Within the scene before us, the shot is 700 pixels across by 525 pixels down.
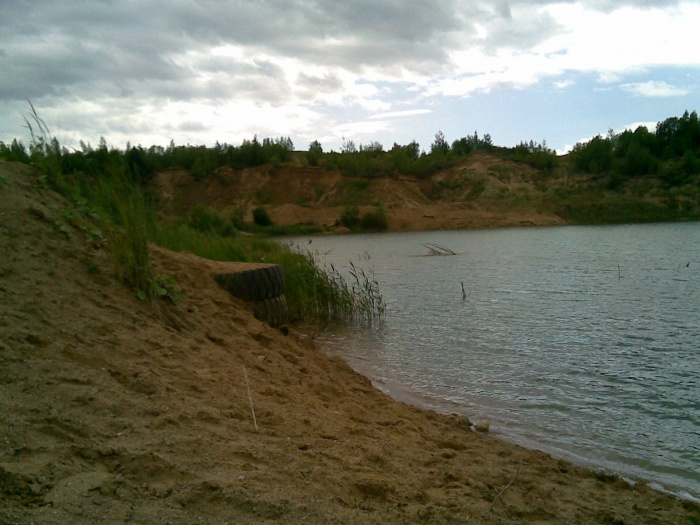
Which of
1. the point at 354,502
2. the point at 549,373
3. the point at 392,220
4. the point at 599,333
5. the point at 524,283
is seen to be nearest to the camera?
the point at 354,502

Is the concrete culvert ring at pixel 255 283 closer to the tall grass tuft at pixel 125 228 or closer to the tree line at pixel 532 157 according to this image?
the tall grass tuft at pixel 125 228

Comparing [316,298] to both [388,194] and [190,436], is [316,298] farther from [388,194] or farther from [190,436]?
[388,194]

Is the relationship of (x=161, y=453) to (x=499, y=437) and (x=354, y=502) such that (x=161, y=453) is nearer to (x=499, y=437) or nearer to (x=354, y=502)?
(x=354, y=502)

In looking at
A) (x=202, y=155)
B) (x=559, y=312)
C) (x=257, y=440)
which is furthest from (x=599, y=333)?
(x=202, y=155)

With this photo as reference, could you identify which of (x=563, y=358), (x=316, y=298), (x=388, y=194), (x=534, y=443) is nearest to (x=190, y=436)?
(x=534, y=443)

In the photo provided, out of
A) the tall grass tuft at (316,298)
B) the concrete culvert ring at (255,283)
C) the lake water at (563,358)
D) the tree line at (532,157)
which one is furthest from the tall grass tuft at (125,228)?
the tree line at (532,157)

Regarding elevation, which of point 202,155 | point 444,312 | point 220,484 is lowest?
point 444,312

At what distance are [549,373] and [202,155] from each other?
273 feet

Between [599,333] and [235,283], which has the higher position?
[235,283]

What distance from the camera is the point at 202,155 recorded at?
8688cm

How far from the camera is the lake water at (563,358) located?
6.26 m

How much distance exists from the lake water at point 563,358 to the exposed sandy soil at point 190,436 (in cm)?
93

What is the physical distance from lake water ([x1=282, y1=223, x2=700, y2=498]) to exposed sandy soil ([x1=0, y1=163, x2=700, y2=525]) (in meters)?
0.93

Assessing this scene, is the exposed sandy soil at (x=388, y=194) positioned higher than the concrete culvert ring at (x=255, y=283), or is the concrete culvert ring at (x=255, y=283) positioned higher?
the exposed sandy soil at (x=388, y=194)
